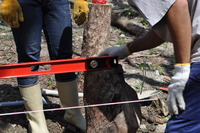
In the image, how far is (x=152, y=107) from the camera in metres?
3.44

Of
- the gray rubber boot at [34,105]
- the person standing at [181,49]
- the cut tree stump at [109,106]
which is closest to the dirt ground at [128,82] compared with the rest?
the gray rubber boot at [34,105]

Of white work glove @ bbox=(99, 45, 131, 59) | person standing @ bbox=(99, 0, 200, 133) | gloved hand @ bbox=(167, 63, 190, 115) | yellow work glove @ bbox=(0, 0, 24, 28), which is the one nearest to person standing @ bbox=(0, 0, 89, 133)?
yellow work glove @ bbox=(0, 0, 24, 28)

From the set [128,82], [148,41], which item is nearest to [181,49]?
[148,41]

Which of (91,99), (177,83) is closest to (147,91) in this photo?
(91,99)

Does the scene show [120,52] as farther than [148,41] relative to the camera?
Yes

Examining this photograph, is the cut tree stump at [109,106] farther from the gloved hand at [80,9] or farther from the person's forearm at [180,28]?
the person's forearm at [180,28]

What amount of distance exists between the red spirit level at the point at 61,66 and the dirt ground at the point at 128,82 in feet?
2.27

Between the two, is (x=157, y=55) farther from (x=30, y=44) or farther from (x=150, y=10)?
(x=150, y=10)

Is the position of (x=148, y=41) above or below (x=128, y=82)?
above

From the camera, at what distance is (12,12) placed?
7.72 ft

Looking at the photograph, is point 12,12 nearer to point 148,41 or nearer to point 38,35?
point 38,35

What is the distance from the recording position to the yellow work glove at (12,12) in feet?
7.72

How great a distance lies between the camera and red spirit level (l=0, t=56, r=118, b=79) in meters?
2.13

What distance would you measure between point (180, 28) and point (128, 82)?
2.53 meters
